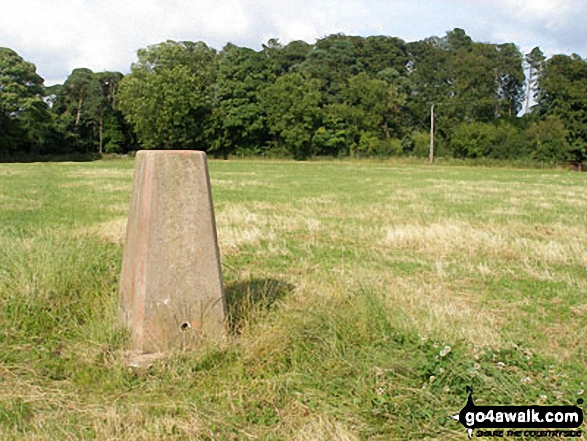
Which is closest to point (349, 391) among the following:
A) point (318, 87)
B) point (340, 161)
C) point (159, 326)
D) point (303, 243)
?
point (159, 326)

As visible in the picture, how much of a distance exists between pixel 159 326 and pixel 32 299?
61.1 inches

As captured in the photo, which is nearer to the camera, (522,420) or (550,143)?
(522,420)

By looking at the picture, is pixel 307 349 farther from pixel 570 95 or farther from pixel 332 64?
pixel 332 64

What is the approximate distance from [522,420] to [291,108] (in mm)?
62102

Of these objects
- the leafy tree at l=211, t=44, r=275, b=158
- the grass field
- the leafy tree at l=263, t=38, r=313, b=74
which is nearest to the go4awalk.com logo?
the grass field

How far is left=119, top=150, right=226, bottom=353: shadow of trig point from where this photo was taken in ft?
14.4

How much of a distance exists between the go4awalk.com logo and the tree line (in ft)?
198

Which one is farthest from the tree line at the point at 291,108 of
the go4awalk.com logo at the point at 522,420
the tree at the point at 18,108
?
the go4awalk.com logo at the point at 522,420

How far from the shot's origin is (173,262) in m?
4.46

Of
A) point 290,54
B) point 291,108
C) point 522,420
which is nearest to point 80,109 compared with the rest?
point 291,108

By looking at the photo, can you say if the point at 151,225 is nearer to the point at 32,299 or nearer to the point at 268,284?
the point at 32,299

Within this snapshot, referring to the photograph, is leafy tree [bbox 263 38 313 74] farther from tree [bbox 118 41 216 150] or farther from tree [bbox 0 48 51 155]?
tree [bbox 0 48 51 155]

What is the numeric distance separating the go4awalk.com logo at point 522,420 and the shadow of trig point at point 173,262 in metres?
2.10

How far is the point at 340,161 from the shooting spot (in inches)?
2438
